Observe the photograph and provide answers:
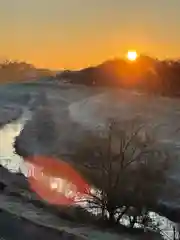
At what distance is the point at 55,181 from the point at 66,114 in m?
0.58

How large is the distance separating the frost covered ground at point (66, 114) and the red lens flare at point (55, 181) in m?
0.10

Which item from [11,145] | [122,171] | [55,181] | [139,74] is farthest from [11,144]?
[122,171]

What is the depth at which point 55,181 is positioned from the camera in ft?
14.6

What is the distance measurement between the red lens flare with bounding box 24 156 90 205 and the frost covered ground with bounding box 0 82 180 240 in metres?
0.10

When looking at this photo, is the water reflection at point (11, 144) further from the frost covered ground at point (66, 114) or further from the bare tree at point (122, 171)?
the bare tree at point (122, 171)

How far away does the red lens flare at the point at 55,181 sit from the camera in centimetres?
387

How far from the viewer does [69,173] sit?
4414 millimetres

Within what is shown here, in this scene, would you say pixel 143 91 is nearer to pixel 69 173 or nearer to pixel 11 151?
pixel 69 173

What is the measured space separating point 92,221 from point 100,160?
26.3 inches

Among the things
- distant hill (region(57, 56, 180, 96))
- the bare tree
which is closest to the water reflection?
the bare tree

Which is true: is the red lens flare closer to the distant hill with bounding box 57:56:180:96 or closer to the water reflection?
the water reflection

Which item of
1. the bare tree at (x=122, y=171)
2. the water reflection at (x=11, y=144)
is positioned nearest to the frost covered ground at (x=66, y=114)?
the water reflection at (x=11, y=144)

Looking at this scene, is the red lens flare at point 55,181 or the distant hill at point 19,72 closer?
the red lens flare at point 55,181

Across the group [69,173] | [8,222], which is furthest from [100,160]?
[8,222]
